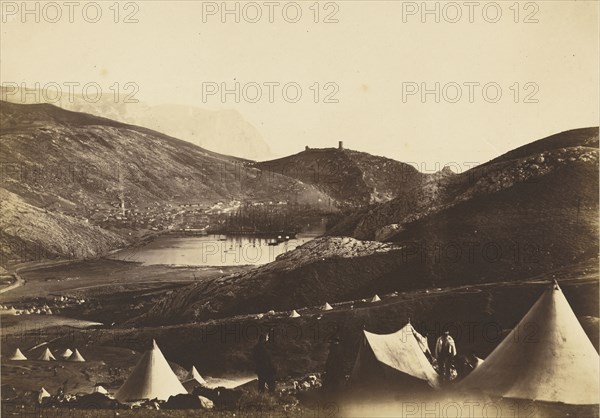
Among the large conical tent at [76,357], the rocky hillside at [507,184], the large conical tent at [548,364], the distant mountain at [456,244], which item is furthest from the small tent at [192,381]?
the large conical tent at [548,364]

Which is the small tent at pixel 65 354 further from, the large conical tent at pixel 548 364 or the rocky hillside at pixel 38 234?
the large conical tent at pixel 548 364

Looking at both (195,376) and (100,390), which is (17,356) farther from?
(195,376)

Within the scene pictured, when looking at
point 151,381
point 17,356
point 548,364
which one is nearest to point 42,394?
point 17,356

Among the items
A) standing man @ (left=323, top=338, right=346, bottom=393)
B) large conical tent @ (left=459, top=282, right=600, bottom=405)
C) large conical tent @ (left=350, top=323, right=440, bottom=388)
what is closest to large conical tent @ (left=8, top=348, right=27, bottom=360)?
standing man @ (left=323, top=338, right=346, bottom=393)

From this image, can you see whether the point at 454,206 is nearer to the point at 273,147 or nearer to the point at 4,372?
the point at 273,147

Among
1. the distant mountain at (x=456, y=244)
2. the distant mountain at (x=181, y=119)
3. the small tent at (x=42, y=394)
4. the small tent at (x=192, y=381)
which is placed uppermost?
the distant mountain at (x=181, y=119)
